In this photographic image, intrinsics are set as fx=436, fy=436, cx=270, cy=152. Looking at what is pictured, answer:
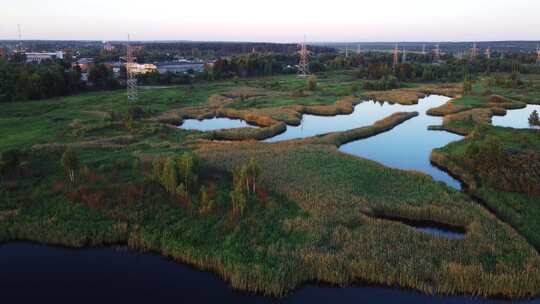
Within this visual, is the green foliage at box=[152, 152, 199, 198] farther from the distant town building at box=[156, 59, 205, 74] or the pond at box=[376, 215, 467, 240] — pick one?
the distant town building at box=[156, 59, 205, 74]

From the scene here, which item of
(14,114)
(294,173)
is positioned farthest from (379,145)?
(14,114)

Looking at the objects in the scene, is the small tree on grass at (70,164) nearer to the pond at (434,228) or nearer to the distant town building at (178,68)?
the pond at (434,228)

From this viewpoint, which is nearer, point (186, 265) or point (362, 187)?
point (186, 265)

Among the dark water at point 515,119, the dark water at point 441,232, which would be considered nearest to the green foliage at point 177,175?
the dark water at point 441,232

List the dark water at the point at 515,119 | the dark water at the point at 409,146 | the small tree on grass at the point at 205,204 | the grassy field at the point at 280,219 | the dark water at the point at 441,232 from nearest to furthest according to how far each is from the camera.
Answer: the grassy field at the point at 280,219 < the dark water at the point at 441,232 < the small tree on grass at the point at 205,204 < the dark water at the point at 409,146 < the dark water at the point at 515,119

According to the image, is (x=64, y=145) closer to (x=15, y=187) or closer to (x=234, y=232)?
(x=15, y=187)

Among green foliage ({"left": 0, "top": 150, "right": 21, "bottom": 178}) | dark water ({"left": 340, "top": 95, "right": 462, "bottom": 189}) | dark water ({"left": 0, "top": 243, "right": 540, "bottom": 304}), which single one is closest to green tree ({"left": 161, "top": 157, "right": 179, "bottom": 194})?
dark water ({"left": 0, "top": 243, "right": 540, "bottom": 304})
